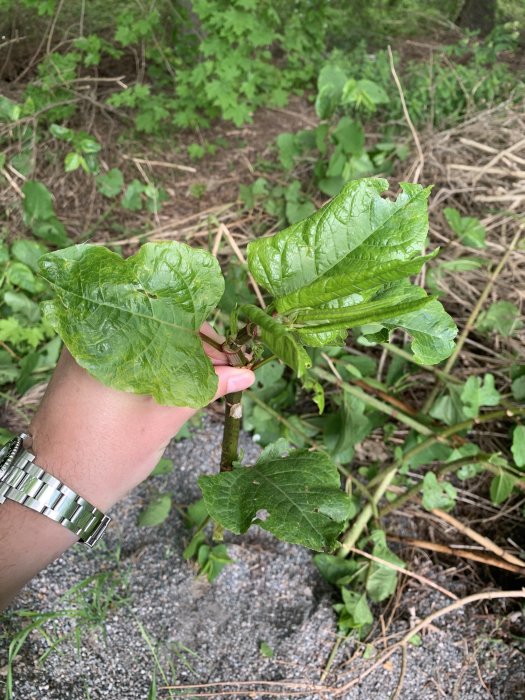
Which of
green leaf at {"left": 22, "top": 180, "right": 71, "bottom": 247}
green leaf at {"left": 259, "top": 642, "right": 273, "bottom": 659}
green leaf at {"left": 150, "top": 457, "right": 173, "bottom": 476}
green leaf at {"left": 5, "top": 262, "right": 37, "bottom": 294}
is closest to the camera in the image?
green leaf at {"left": 259, "top": 642, "right": 273, "bottom": 659}

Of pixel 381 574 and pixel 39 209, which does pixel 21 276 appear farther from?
pixel 381 574

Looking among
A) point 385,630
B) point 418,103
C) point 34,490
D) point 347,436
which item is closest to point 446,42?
point 418,103

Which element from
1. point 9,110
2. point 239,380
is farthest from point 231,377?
point 9,110

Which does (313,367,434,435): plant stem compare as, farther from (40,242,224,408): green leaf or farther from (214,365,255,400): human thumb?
(40,242,224,408): green leaf

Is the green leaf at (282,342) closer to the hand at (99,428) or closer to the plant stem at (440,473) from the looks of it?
the hand at (99,428)

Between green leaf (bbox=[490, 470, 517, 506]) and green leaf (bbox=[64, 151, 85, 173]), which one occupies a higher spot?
green leaf (bbox=[64, 151, 85, 173])

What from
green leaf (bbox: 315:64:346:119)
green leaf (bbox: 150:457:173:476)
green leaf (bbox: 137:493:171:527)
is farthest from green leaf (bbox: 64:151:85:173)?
green leaf (bbox: 137:493:171:527)

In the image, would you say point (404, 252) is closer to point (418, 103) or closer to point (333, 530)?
point (333, 530)

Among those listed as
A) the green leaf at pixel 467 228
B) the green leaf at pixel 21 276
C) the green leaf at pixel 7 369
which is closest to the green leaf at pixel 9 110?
the green leaf at pixel 21 276
